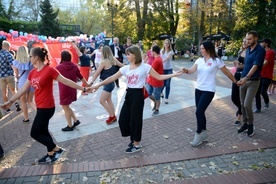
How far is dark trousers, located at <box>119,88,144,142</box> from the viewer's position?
3908mm

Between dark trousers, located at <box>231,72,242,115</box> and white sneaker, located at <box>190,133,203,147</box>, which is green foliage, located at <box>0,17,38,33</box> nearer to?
dark trousers, located at <box>231,72,242,115</box>

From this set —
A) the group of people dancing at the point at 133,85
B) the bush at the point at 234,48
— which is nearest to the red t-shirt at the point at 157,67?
the group of people dancing at the point at 133,85

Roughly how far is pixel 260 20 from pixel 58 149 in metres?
16.1

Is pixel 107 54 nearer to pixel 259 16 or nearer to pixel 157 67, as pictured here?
pixel 157 67

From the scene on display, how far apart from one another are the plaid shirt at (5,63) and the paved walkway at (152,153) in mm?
1159

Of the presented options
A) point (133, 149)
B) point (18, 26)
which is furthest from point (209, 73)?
point (18, 26)

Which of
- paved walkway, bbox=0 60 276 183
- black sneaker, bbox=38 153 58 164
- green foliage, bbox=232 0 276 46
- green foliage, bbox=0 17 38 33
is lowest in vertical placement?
paved walkway, bbox=0 60 276 183

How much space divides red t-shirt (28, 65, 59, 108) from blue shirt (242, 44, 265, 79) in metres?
3.58

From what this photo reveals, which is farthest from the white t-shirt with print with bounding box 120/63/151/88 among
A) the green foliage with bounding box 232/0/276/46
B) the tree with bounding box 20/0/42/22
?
the tree with bounding box 20/0/42/22

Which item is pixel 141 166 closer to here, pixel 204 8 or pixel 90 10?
pixel 204 8

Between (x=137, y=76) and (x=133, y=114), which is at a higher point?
(x=137, y=76)

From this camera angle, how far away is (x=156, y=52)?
5934 millimetres

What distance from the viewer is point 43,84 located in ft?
11.7

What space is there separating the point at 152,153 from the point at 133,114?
0.80 metres
